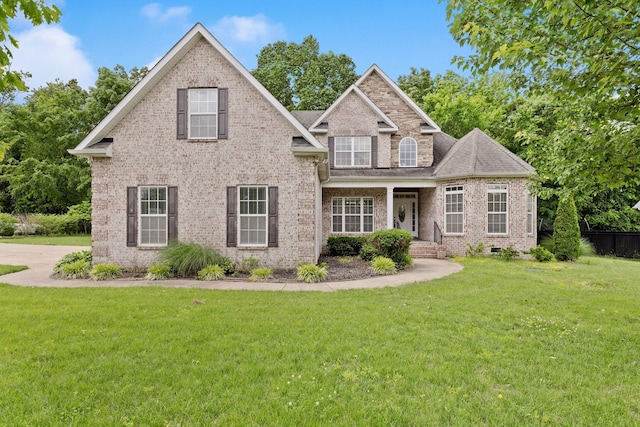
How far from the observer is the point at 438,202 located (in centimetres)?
1625

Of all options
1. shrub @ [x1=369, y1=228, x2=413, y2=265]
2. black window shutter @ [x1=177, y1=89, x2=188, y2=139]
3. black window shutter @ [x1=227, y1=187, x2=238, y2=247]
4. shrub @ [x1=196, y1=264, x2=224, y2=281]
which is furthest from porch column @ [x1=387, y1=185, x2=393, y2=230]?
black window shutter @ [x1=177, y1=89, x2=188, y2=139]

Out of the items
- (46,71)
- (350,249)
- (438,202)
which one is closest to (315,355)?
(350,249)

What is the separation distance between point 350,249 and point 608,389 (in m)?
12.3

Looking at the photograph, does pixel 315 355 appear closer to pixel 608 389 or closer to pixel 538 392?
pixel 538 392

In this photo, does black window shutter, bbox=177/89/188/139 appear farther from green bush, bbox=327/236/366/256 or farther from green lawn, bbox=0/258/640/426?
green bush, bbox=327/236/366/256

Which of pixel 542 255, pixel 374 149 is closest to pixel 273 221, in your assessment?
pixel 374 149

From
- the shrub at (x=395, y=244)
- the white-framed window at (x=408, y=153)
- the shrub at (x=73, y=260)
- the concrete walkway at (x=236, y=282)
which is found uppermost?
the white-framed window at (x=408, y=153)

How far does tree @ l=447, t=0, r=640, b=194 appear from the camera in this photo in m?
3.64

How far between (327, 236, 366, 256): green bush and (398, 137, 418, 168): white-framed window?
4.78 m

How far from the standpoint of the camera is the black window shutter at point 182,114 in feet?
36.3

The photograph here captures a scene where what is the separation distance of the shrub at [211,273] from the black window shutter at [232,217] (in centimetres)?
126

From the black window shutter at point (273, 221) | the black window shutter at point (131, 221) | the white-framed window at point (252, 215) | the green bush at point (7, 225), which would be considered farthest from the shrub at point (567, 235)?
the green bush at point (7, 225)

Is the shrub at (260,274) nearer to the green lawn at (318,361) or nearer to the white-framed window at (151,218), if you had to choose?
the green lawn at (318,361)

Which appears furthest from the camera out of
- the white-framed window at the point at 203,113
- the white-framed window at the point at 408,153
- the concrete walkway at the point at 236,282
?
the white-framed window at the point at 408,153
